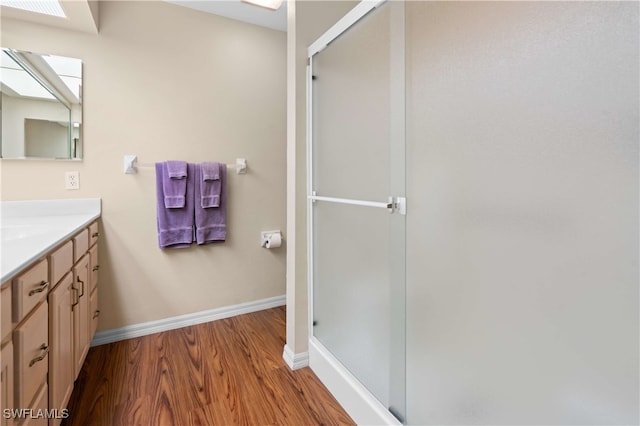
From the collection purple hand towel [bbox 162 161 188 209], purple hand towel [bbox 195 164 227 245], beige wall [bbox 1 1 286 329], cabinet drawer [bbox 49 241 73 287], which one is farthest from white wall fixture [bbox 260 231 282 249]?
cabinet drawer [bbox 49 241 73 287]

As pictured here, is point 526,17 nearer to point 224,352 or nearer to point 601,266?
point 601,266

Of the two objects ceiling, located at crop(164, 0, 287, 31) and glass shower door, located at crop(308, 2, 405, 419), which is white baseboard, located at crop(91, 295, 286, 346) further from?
ceiling, located at crop(164, 0, 287, 31)

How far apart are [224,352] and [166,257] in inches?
32.1

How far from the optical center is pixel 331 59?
5.37ft

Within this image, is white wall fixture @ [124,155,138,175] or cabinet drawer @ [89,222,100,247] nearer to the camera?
cabinet drawer @ [89,222,100,247]

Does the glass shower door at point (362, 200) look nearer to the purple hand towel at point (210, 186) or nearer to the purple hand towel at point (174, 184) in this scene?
the purple hand towel at point (210, 186)

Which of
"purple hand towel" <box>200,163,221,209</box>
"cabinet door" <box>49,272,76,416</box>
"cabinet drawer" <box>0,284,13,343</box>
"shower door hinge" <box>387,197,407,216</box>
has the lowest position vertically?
"cabinet door" <box>49,272,76,416</box>

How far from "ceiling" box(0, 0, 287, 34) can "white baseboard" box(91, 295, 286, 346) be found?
6.35 feet

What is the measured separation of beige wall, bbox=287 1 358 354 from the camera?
177 cm

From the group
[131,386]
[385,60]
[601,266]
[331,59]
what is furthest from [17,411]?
[331,59]

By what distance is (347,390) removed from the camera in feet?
4.95

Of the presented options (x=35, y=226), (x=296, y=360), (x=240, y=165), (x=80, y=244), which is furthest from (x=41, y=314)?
(x=240, y=165)

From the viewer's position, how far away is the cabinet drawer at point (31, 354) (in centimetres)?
88

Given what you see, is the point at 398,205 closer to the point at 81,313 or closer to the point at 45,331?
the point at 45,331
